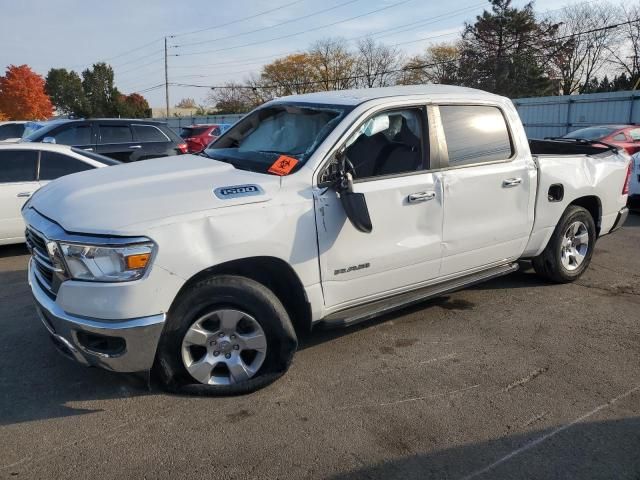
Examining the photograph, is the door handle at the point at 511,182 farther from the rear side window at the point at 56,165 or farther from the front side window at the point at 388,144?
the rear side window at the point at 56,165

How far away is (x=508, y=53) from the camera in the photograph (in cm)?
5019

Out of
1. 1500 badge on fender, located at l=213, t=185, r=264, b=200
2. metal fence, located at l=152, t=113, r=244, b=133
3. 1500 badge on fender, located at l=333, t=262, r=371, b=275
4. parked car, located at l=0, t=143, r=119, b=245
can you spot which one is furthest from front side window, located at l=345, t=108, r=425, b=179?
metal fence, located at l=152, t=113, r=244, b=133

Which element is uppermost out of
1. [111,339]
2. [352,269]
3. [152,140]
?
[152,140]

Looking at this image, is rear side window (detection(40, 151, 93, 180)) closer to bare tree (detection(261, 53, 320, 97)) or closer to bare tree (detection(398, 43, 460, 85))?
bare tree (detection(398, 43, 460, 85))

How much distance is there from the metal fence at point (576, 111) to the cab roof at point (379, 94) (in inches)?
777

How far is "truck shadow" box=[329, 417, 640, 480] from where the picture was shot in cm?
284

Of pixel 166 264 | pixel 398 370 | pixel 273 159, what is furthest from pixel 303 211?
pixel 398 370

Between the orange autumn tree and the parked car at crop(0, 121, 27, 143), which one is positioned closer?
the parked car at crop(0, 121, 27, 143)

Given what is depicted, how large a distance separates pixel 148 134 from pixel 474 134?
8.17 m

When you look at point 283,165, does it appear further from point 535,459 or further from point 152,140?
point 152,140

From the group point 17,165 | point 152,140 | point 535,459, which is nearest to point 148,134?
point 152,140

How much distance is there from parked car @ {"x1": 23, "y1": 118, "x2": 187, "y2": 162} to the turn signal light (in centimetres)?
773

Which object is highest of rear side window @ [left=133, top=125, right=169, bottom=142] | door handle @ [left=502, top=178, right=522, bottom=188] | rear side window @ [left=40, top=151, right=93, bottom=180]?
rear side window @ [left=133, top=125, right=169, bottom=142]

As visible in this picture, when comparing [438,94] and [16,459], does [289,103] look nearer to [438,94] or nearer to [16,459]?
[438,94]
